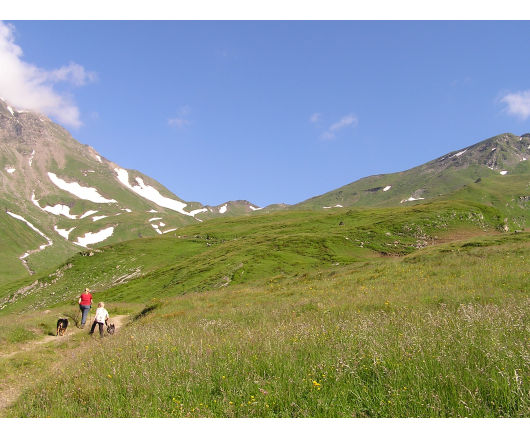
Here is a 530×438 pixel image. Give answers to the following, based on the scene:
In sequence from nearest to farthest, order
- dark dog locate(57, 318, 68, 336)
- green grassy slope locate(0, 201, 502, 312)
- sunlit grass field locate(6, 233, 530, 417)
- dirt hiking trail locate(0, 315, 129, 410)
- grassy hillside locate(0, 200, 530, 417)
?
sunlit grass field locate(6, 233, 530, 417)
grassy hillside locate(0, 200, 530, 417)
dirt hiking trail locate(0, 315, 129, 410)
dark dog locate(57, 318, 68, 336)
green grassy slope locate(0, 201, 502, 312)

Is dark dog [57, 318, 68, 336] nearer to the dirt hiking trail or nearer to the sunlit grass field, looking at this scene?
the dirt hiking trail

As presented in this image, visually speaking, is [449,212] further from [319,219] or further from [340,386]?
[340,386]

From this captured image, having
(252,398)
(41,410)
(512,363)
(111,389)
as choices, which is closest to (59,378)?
(41,410)

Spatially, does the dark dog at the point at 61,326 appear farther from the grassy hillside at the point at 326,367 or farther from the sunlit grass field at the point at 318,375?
the sunlit grass field at the point at 318,375

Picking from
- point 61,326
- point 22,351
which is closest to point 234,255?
point 61,326

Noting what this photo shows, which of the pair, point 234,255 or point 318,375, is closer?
point 318,375

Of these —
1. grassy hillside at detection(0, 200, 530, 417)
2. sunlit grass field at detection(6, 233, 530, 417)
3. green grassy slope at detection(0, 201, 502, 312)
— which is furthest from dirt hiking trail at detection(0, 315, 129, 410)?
green grassy slope at detection(0, 201, 502, 312)

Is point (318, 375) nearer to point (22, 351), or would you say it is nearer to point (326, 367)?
point (326, 367)

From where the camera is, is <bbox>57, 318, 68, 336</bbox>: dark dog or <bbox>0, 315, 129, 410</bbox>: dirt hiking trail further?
<bbox>57, 318, 68, 336</bbox>: dark dog

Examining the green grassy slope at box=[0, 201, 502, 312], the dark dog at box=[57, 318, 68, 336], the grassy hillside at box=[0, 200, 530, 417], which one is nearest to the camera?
the grassy hillside at box=[0, 200, 530, 417]

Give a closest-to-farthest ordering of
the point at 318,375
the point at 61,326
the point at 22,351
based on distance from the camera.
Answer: the point at 318,375 < the point at 22,351 < the point at 61,326

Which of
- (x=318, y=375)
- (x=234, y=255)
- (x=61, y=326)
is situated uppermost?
(x=234, y=255)

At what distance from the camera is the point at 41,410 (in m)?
6.82

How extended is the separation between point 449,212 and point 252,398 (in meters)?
83.0
